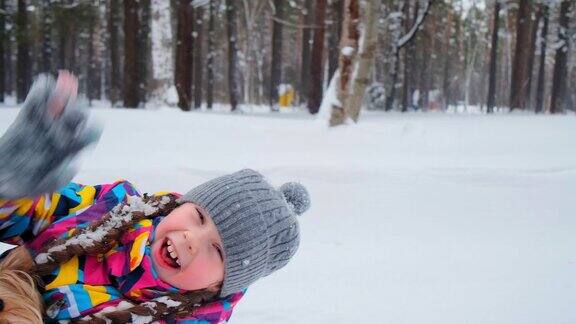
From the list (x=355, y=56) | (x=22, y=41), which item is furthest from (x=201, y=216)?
(x=22, y=41)

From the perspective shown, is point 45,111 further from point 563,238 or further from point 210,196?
point 563,238

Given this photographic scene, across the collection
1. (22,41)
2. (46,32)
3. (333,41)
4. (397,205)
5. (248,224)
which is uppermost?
(46,32)

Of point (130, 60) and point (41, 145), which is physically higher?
point (130, 60)

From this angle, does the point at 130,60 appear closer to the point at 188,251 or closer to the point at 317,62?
the point at 317,62

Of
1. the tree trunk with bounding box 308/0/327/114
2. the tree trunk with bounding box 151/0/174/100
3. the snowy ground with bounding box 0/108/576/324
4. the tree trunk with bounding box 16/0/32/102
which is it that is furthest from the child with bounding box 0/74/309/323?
the tree trunk with bounding box 16/0/32/102

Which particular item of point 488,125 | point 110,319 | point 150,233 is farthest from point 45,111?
point 488,125

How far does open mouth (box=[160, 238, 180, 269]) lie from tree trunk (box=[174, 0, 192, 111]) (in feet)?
36.7

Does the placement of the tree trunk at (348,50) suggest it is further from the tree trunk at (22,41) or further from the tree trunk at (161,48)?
the tree trunk at (22,41)

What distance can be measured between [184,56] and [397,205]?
9515mm

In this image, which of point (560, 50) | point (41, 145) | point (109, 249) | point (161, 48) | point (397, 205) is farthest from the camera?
point (560, 50)

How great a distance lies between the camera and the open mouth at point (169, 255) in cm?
162

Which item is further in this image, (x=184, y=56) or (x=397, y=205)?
(x=184, y=56)

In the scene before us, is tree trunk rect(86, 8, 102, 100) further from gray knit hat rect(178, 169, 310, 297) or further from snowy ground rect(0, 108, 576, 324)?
gray knit hat rect(178, 169, 310, 297)

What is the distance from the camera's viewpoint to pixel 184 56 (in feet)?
42.9
